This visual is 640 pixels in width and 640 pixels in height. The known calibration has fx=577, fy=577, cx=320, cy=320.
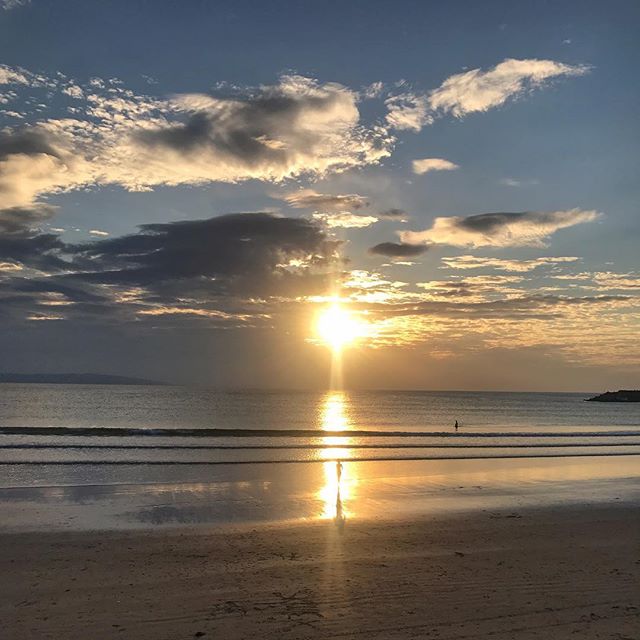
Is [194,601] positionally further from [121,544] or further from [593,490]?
[593,490]

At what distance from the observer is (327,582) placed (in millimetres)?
9688

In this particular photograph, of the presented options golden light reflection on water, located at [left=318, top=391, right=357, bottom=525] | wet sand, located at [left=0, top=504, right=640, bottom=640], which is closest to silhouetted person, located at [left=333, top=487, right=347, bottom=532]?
golden light reflection on water, located at [left=318, top=391, right=357, bottom=525]

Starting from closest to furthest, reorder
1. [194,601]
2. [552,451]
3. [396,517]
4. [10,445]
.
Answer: [194,601] → [396,517] → [10,445] → [552,451]

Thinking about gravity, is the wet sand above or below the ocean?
above

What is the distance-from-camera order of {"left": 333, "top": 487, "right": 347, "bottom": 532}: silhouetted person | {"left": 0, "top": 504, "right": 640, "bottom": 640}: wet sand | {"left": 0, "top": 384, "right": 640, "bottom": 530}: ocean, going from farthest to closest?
{"left": 0, "top": 384, "right": 640, "bottom": 530}: ocean < {"left": 333, "top": 487, "right": 347, "bottom": 532}: silhouetted person < {"left": 0, "top": 504, "right": 640, "bottom": 640}: wet sand

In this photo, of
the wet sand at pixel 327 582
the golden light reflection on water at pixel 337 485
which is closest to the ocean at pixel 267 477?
the golden light reflection on water at pixel 337 485

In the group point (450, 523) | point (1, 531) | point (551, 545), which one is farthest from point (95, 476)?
point (551, 545)

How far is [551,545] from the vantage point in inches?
499

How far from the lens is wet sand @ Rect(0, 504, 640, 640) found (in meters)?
7.78

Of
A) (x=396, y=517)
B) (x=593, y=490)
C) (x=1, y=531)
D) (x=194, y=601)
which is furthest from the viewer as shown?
(x=593, y=490)

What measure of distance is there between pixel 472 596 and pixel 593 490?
14416 mm

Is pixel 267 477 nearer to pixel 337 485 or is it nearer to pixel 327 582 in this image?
pixel 337 485

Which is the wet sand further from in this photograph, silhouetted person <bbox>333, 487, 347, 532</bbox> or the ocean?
the ocean

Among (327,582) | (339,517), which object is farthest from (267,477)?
(327,582)
